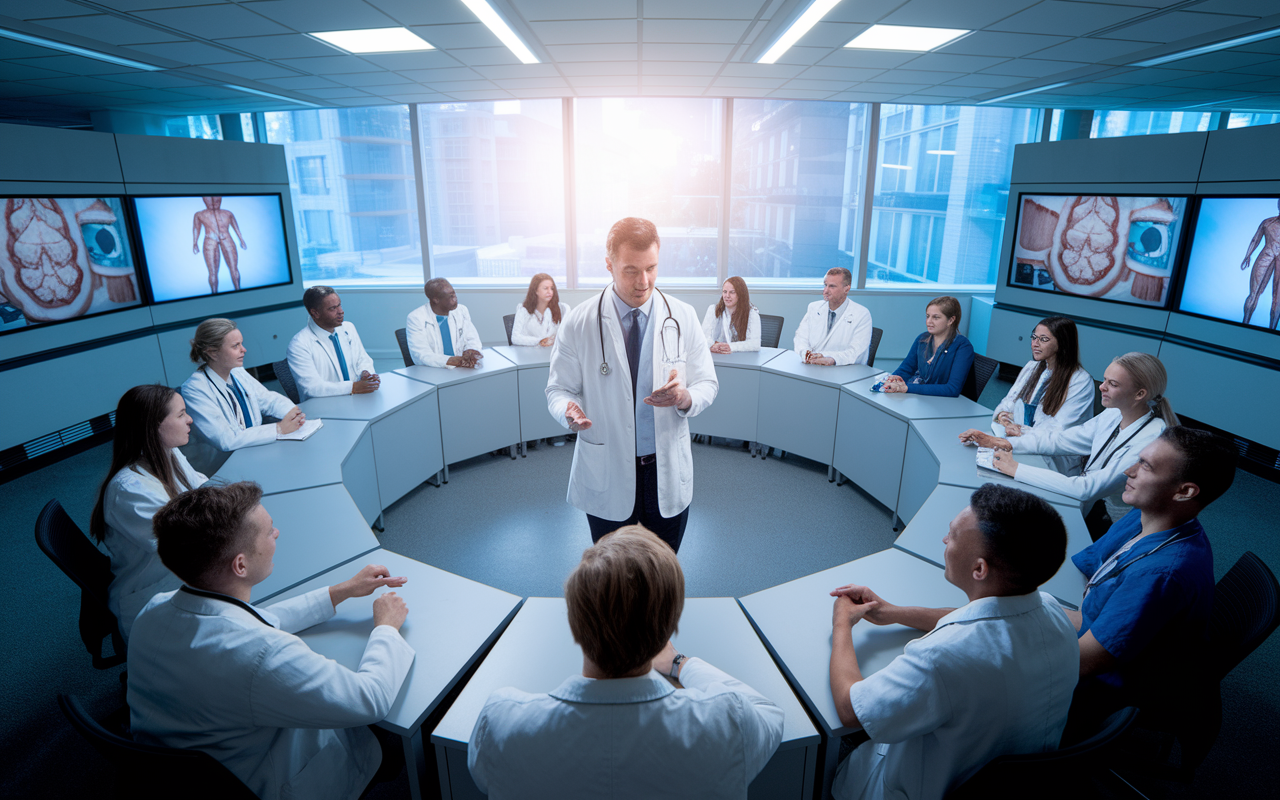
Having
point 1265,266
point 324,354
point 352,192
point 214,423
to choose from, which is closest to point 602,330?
point 214,423

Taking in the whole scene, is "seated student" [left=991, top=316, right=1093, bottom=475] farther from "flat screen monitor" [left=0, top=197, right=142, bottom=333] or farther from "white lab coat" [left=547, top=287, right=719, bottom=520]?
"flat screen monitor" [left=0, top=197, right=142, bottom=333]

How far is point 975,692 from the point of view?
3.99 ft

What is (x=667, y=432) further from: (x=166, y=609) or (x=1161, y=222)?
(x=1161, y=222)

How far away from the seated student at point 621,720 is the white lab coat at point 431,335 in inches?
147

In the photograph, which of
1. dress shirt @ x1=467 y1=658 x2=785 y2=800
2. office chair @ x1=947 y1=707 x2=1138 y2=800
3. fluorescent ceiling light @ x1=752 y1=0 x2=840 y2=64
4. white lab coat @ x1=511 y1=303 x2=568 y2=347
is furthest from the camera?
white lab coat @ x1=511 y1=303 x2=568 y2=347

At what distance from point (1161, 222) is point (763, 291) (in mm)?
3647

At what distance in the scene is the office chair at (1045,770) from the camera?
118 cm

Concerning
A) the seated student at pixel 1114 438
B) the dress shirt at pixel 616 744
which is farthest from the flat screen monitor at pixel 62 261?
the seated student at pixel 1114 438

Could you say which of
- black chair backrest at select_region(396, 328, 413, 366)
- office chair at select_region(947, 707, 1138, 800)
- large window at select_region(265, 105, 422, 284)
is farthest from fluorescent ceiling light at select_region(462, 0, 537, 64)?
office chair at select_region(947, 707, 1138, 800)

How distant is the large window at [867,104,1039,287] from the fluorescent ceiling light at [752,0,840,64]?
3.16 metres

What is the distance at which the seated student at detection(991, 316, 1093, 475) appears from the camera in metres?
3.07

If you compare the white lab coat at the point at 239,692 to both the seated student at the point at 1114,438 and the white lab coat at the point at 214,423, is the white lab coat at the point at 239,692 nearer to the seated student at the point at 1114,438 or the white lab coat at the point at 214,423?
the white lab coat at the point at 214,423

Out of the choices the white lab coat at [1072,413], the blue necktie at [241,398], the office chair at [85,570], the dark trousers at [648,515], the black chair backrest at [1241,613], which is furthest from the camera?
the blue necktie at [241,398]

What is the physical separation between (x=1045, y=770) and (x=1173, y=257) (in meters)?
5.87
